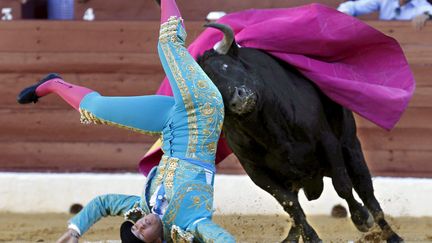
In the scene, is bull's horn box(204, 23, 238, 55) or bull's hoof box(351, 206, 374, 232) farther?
bull's hoof box(351, 206, 374, 232)

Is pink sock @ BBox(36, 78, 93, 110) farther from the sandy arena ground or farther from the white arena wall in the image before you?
the white arena wall

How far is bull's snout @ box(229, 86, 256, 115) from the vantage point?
4.64 meters

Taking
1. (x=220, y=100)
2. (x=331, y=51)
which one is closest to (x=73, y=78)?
(x=331, y=51)

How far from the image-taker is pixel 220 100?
4.40 m

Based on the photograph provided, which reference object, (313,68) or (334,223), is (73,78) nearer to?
(334,223)

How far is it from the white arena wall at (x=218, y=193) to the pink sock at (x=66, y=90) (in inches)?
115

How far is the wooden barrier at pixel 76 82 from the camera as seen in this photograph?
25.0 feet

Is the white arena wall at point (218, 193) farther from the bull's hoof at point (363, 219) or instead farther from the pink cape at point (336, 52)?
the pink cape at point (336, 52)

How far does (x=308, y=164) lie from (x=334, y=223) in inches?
76.8

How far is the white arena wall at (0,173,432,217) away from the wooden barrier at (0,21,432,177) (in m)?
0.14

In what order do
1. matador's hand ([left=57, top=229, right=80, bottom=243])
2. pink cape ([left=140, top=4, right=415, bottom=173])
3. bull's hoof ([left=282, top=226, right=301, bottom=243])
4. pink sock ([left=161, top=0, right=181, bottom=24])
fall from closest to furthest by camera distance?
1. matador's hand ([left=57, top=229, right=80, bottom=243])
2. pink sock ([left=161, top=0, right=181, bottom=24])
3. pink cape ([left=140, top=4, right=415, bottom=173])
4. bull's hoof ([left=282, top=226, right=301, bottom=243])

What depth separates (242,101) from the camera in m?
4.65

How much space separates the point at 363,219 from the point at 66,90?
185cm

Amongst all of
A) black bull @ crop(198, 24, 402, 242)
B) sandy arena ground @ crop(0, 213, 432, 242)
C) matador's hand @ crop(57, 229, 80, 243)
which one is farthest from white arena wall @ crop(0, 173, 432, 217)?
matador's hand @ crop(57, 229, 80, 243)
